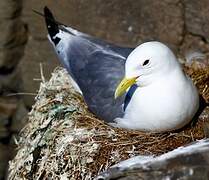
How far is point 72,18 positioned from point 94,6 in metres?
0.12

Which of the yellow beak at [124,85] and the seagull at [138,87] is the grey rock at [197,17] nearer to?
the seagull at [138,87]

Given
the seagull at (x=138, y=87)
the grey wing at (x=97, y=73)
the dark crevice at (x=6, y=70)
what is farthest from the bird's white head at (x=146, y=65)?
the dark crevice at (x=6, y=70)

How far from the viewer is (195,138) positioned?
2270 millimetres

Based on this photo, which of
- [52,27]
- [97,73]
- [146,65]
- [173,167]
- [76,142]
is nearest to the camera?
[173,167]

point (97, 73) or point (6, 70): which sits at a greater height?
point (97, 73)

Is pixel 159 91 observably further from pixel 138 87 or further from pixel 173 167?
pixel 173 167

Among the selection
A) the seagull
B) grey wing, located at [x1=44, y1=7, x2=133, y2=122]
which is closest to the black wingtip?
grey wing, located at [x1=44, y1=7, x2=133, y2=122]

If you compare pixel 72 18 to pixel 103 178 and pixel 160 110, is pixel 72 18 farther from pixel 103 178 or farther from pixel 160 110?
pixel 103 178

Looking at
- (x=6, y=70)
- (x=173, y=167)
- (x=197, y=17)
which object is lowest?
(x=6, y=70)

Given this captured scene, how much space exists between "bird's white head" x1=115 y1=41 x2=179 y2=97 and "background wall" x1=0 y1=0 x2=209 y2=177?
535mm

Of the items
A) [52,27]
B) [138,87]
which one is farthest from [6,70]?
[138,87]

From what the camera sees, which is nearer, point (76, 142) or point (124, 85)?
point (124, 85)

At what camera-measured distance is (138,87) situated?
2.23 m

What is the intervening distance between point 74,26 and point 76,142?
2.42 ft
